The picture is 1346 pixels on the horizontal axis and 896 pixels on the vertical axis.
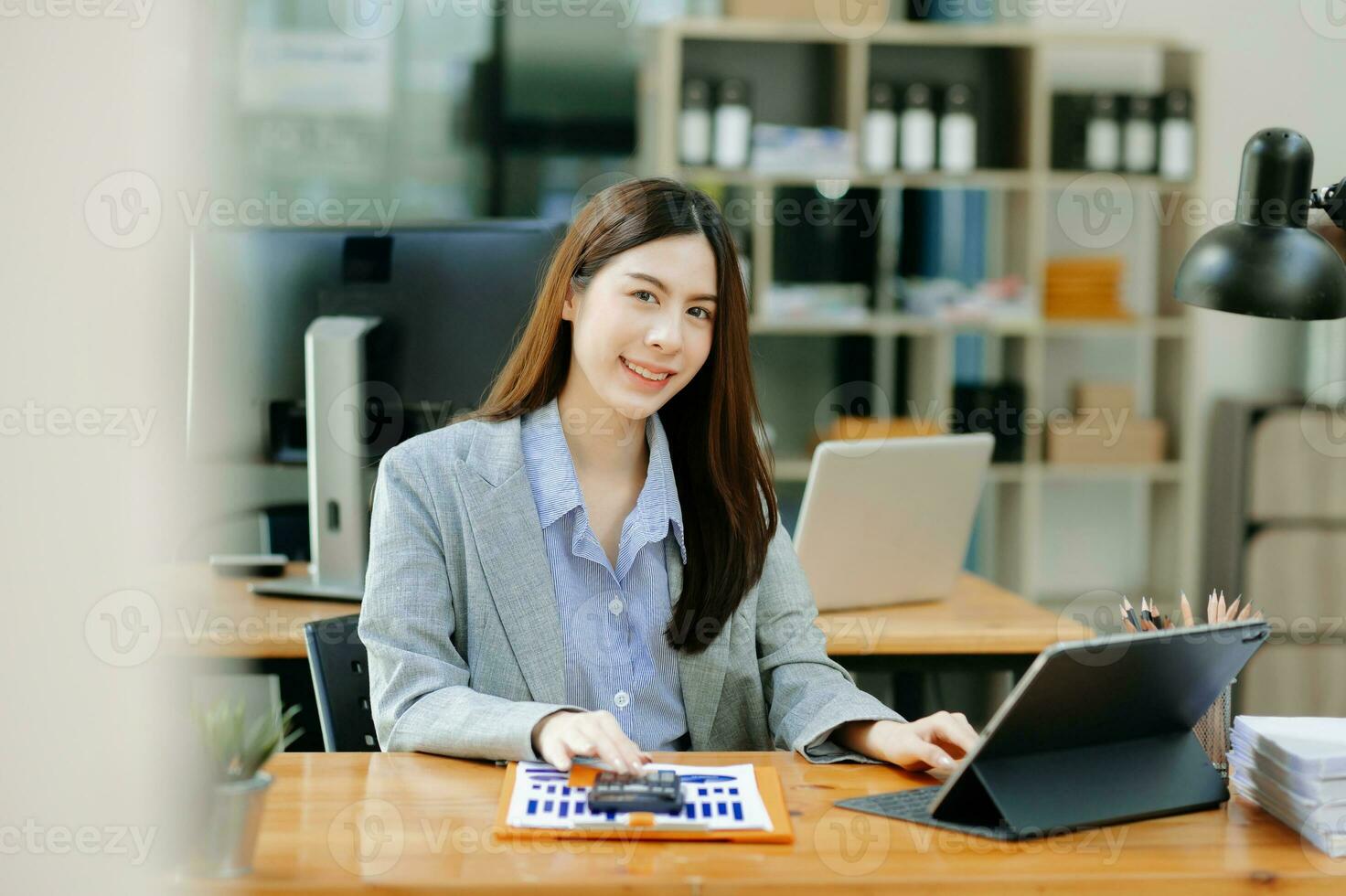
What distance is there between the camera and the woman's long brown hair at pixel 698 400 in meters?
1.63

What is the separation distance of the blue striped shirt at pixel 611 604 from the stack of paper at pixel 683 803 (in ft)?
0.92

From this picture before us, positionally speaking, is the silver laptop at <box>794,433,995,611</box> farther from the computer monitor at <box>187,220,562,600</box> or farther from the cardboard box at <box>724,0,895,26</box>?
the cardboard box at <box>724,0,895,26</box>

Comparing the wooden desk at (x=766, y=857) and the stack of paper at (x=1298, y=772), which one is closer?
the wooden desk at (x=766, y=857)

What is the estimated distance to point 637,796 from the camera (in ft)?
3.83

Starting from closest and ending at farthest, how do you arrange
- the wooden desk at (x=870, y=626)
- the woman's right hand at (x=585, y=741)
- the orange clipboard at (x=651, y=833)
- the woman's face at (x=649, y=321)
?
the orange clipboard at (x=651, y=833) → the woman's right hand at (x=585, y=741) → the woman's face at (x=649, y=321) → the wooden desk at (x=870, y=626)

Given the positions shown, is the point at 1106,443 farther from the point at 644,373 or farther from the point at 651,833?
the point at 651,833

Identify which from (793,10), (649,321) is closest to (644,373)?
(649,321)

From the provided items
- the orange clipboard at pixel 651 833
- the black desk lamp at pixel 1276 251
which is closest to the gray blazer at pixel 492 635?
the orange clipboard at pixel 651 833

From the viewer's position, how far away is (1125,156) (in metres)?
3.98

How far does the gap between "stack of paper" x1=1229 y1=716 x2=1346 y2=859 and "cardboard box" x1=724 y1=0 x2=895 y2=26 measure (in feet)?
9.72

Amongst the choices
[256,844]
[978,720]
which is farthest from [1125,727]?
[978,720]

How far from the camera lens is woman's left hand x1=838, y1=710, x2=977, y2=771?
1.33 meters

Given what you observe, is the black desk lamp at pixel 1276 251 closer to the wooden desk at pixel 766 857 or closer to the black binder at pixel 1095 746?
the black binder at pixel 1095 746

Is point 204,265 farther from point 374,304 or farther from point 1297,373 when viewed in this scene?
point 1297,373
